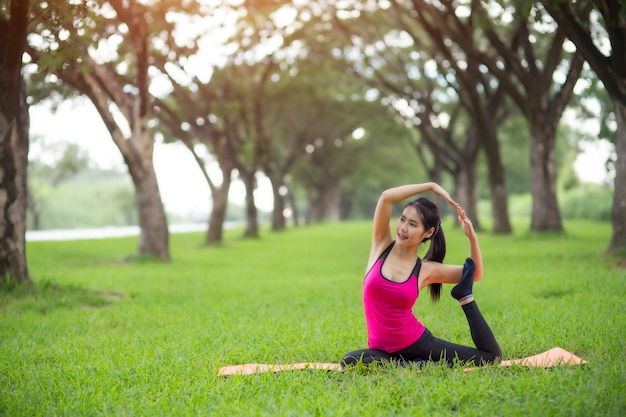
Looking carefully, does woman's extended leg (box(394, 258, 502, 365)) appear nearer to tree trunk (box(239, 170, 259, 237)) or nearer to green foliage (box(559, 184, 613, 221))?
tree trunk (box(239, 170, 259, 237))

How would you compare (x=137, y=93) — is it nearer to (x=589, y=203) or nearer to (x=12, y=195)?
(x=12, y=195)

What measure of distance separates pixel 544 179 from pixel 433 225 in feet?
50.7

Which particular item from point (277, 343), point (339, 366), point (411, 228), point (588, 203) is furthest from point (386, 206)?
point (588, 203)

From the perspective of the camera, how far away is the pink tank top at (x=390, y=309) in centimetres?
493

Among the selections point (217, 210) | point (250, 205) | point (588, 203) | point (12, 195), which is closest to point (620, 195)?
point (12, 195)

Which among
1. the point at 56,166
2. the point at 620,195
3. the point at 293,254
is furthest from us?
the point at 56,166

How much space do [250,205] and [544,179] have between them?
1565cm

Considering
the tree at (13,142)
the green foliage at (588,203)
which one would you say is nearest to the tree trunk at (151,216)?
the tree at (13,142)

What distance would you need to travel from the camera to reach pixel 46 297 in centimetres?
933

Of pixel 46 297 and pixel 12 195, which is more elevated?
pixel 12 195

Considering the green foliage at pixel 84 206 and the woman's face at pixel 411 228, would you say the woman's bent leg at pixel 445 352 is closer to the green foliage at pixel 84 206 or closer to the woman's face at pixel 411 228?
the woman's face at pixel 411 228

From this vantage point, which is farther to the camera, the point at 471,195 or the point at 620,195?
the point at 471,195

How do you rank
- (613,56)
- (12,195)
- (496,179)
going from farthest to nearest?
(496,179)
(613,56)
(12,195)

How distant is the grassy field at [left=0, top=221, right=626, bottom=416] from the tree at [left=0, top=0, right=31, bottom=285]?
62 cm
